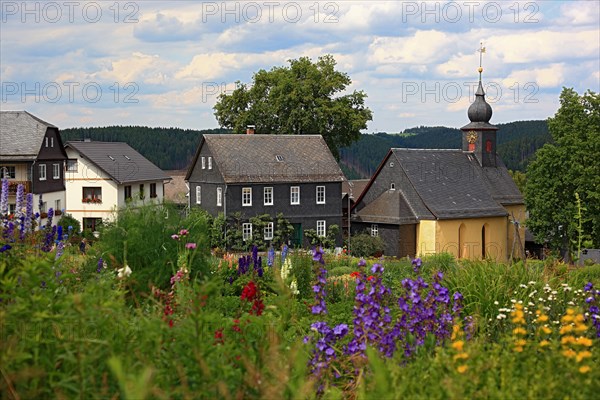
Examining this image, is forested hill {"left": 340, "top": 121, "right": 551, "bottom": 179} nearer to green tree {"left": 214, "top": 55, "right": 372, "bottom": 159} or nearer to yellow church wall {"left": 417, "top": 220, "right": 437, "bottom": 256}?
green tree {"left": 214, "top": 55, "right": 372, "bottom": 159}

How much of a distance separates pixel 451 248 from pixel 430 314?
139 feet

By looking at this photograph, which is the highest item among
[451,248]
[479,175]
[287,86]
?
[287,86]

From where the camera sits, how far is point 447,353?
618cm

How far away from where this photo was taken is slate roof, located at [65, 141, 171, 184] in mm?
56000

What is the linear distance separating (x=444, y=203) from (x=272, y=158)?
10259 millimetres

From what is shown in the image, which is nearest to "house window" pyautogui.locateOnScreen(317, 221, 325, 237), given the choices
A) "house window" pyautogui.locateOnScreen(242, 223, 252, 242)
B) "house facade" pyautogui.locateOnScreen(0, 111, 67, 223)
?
"house window" pyautogui.locateOnScreen(242, 223, 252, 242)

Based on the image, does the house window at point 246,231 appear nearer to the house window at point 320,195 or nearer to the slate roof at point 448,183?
the house window at point 320,195

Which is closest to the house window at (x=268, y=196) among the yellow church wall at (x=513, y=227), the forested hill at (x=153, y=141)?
the yellow church wall at (x=513, y=227)

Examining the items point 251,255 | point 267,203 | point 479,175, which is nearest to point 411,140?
point 479,175

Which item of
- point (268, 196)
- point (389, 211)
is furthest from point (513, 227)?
point (268, 196)

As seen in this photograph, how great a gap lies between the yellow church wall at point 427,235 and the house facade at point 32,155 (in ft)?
70.4

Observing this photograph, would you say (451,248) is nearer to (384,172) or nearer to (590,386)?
(384,172)

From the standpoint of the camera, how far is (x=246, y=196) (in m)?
47.2

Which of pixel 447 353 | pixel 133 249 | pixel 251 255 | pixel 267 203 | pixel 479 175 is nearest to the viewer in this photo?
pixel 447 353
